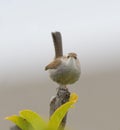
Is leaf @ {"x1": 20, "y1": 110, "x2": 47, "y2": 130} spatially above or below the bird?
below

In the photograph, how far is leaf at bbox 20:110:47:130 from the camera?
31cm

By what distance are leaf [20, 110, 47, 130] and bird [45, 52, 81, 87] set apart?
61 mm

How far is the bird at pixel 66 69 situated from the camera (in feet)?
1.18

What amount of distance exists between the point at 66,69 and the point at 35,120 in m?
0.07


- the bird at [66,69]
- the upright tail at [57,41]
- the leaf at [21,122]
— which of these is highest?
the upright tail at [57,41]

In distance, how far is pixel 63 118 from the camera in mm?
329

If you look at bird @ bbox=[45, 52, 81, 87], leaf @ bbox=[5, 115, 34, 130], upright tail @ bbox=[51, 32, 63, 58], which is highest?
upright tail @ bbox=[51, 32, 63, 58]

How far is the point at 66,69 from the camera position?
364 mm

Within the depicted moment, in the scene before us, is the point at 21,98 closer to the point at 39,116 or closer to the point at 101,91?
the point at 101,91

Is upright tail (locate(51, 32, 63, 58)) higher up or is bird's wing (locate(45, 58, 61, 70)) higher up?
upright tail (locate(51, 32, 63, 58))

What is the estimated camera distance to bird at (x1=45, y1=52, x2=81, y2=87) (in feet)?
1.18

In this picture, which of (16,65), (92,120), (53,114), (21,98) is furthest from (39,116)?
(16,65)

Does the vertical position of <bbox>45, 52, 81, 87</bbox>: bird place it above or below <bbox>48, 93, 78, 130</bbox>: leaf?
above

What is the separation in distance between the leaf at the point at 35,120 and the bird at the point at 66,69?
0.20 ft
